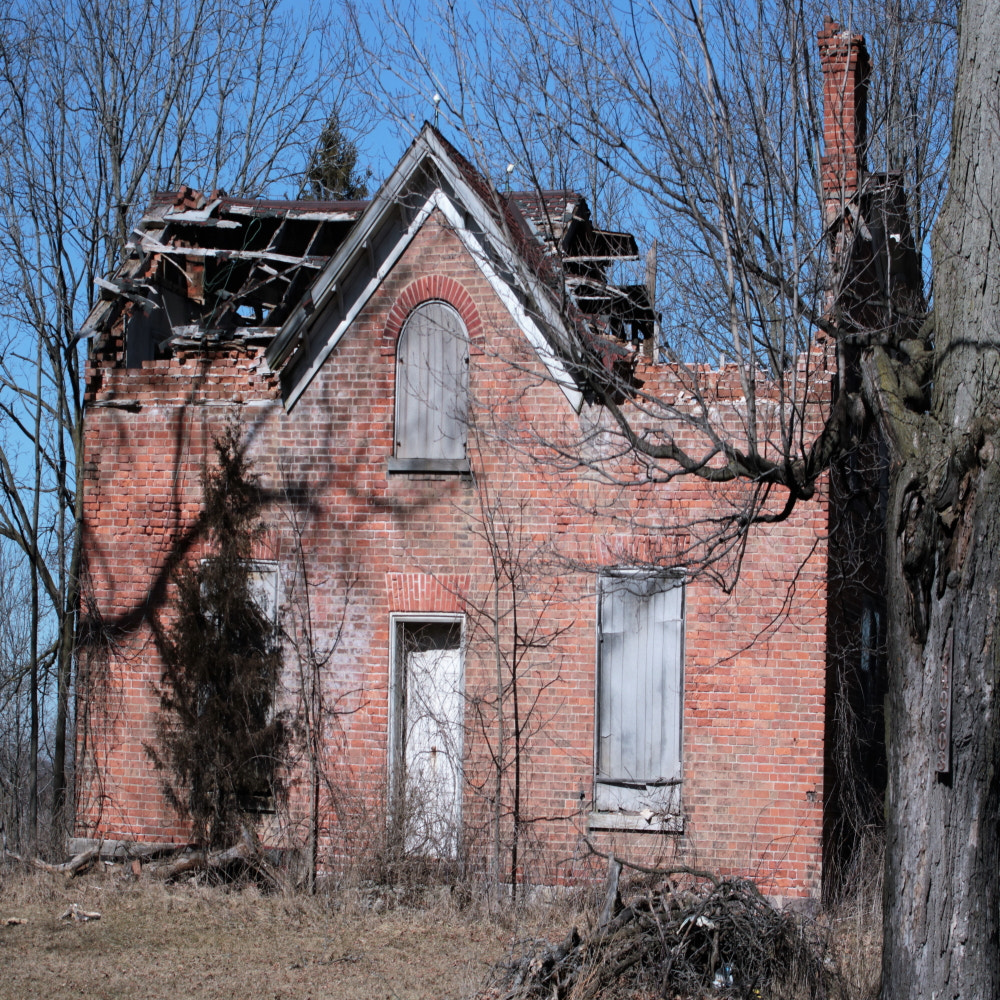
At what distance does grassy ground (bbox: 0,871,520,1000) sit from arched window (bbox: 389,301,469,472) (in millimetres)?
4189

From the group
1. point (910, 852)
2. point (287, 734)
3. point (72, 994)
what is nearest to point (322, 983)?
point (72, 994)

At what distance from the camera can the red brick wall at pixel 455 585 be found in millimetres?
10477

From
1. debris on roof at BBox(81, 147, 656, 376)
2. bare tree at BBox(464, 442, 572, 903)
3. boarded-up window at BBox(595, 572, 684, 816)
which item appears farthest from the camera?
debris on roof at BBox(81, 147, 656, 376)

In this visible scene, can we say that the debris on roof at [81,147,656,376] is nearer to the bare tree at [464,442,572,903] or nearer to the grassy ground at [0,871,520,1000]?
the bare tree at [464,442,572,903]

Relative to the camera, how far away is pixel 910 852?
6344mm

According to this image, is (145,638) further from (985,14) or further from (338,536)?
(985,14)

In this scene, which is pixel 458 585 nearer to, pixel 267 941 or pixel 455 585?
pixel 455 585

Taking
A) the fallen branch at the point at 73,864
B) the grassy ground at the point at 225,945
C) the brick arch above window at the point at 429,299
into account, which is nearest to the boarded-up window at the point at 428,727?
the grassy ground at the point at 225,945

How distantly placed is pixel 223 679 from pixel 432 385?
362cm

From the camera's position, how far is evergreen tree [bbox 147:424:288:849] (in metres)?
11.3

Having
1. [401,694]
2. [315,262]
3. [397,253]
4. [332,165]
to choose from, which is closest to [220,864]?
[401,694]

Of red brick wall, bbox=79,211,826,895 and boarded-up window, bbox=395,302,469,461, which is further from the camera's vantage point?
boarded-up window, bbox=395,302,469,461

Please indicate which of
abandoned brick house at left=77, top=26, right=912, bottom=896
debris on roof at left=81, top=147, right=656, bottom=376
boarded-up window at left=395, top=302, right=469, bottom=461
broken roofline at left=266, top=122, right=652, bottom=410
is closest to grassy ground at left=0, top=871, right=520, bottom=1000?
abandoned brick house at left=77, top=26, right=912, bottom=896

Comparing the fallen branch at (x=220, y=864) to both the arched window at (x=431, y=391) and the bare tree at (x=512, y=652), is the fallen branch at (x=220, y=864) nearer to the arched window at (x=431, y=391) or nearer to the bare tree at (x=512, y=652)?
the bare tree at (x=512, y=652)
